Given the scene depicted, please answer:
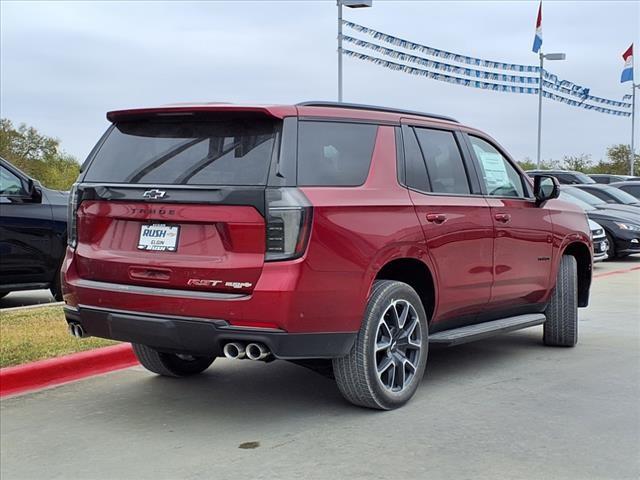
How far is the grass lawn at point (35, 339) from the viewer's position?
236 inches

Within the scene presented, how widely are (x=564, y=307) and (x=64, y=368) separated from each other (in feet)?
13.9

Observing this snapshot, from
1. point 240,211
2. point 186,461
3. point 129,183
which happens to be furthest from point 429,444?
point 129,183

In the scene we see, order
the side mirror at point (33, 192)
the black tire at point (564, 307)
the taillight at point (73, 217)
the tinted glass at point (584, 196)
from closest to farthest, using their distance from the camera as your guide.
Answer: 1. the taillight at point (73, 217)
2. the black tire at point (564, 307)
3. the side mirror at point (33, 192)
4. the tinted glass at point (584, 196)

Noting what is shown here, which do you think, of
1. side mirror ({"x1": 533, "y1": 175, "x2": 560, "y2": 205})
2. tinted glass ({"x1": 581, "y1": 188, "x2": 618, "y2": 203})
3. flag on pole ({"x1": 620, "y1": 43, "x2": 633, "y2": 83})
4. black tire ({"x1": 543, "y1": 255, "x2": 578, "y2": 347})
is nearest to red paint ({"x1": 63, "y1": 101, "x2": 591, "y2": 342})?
side mirror ({"x1": 533, "y1": 175, "x2": 560, "y2": 205})

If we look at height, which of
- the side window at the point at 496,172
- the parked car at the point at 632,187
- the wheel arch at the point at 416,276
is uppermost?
the side window at the point at 496,172

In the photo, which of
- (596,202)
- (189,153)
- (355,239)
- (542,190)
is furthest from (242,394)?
(596,202)

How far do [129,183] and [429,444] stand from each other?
7.68 feet

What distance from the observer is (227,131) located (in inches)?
183

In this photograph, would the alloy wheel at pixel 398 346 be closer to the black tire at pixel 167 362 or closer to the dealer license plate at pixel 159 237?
the dealer license plate at pixel 159 237

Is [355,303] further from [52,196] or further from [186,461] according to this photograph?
[52,196]

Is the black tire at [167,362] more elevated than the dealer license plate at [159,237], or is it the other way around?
the dealer license plate at [159,237]

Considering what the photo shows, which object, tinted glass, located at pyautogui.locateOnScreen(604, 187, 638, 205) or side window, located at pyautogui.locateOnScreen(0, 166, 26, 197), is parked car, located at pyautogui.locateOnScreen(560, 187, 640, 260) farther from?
side window, located at pyautogui.locateOnScreen(0, 166, 26, 197)

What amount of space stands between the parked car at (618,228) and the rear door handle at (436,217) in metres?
11.2

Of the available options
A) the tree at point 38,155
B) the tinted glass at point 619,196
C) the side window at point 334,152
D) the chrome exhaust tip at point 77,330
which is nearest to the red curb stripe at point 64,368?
the chrome exhaust tip at point 77,330
